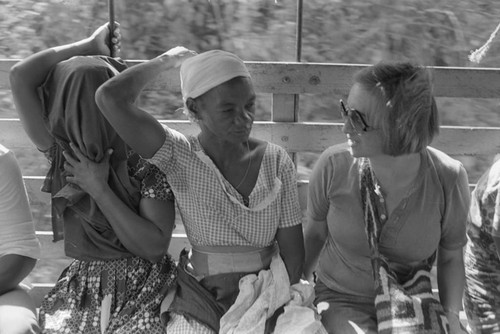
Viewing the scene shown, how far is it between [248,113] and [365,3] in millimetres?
2696

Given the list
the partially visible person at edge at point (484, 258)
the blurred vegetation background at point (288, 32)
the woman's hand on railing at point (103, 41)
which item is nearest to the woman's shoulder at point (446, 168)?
the partially visible person at edge at point (484, 258)

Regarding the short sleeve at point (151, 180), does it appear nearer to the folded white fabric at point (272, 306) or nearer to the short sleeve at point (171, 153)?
the short sleeve at point (171, 153)

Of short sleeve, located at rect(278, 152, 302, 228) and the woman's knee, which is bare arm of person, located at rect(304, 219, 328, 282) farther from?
the woman's knee

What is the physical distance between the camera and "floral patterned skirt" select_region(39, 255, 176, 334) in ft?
8.36

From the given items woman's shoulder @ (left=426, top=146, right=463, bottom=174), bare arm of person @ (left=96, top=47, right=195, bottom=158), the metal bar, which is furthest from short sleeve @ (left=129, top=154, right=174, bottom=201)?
woman's shoulder @ (left=426, top=146, right=463, bottom=174)

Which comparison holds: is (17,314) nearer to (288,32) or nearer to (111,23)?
(111,23)

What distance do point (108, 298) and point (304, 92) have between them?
3.77 feet

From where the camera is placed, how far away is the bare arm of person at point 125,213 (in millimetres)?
2531

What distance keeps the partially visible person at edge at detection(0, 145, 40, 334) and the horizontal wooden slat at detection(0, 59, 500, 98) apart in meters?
0.59

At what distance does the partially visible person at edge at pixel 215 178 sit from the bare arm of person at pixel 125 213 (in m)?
0.10

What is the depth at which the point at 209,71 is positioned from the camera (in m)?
2.52

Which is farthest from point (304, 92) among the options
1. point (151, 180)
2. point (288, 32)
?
point (288, 32)

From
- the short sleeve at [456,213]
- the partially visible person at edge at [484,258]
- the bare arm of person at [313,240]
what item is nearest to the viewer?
the partially visible person at edge at [484,258]

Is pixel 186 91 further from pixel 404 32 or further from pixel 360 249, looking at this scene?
pixel 404 32
